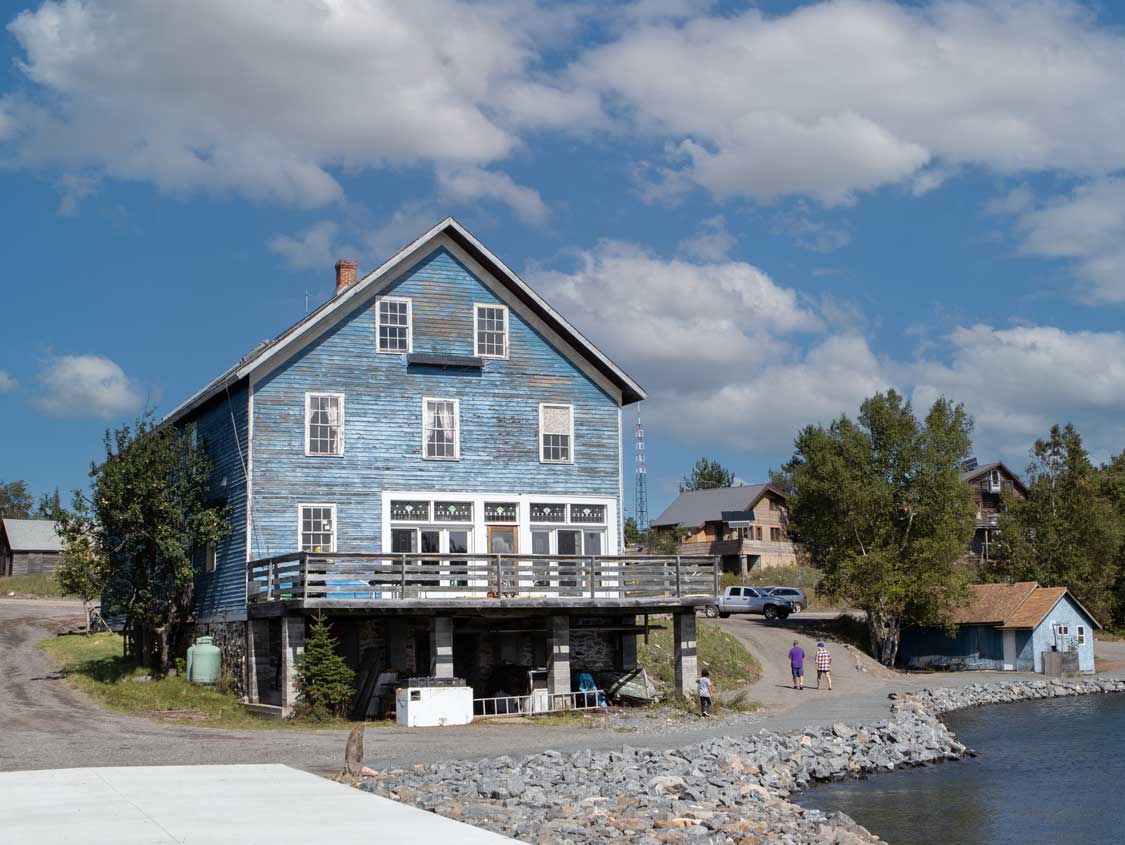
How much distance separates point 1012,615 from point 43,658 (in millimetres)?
39087

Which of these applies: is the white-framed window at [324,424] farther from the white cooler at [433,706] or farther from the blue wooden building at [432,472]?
the white cooler at [433,706]

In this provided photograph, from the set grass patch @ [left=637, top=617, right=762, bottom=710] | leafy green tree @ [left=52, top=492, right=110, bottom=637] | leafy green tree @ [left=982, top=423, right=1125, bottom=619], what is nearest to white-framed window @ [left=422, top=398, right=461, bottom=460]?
grass patch @ [left=637, top=617, right=762, bottom=710]

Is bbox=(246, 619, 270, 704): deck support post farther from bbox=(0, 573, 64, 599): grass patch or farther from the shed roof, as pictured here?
bbox=(0, 573, 64, 599): grass patch

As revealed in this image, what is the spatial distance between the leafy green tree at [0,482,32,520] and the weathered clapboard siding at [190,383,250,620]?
391ft

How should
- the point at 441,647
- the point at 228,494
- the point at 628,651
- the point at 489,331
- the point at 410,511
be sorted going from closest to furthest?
1. the point at 441,647
2. the point at 410,511
3. the point at 228,494
4. the point at 489,331
5. the point at 628,651

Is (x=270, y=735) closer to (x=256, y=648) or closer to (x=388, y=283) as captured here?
(x=256, y=648)

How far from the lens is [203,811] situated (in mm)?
16547

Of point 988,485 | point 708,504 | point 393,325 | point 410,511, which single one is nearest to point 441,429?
point 410,511

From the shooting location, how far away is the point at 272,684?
109ft

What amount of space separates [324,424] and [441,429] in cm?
325

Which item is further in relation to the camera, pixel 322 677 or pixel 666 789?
pixel 322 677

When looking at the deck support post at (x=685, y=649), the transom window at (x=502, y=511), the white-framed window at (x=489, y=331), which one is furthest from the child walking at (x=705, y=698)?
the white-framed window at (x=489, y=331)

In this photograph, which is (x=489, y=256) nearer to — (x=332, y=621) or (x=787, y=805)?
(x=332, y=621)

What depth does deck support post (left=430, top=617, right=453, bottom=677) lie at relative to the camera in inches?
1222
